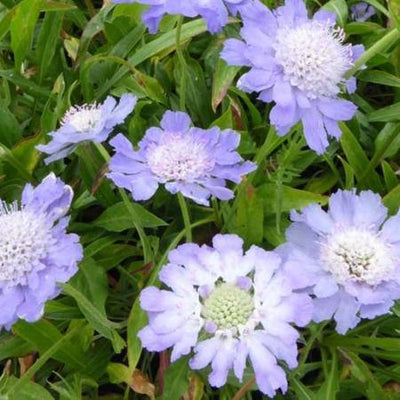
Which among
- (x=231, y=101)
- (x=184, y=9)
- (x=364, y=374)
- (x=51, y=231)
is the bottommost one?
(x=364, y=374)

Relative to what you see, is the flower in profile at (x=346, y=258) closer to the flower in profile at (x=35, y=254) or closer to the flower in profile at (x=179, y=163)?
the flower in profile at (x=179, y=163)

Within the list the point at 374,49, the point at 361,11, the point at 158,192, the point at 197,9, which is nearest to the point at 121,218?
the point at 158,192

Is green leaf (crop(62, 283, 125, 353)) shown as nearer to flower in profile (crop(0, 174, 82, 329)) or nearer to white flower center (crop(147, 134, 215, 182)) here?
flower in profile (crop(0, 174, 82, 329))

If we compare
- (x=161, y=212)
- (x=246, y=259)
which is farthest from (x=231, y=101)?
(x=246, y=259)

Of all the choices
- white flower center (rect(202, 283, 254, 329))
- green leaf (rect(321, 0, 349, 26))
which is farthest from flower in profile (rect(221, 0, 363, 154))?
green leaf (rect(321, 0, 349, 26))

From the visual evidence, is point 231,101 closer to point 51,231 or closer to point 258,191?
point 258,191

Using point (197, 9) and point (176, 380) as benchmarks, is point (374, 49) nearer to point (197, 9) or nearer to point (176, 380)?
point (197, 9)
